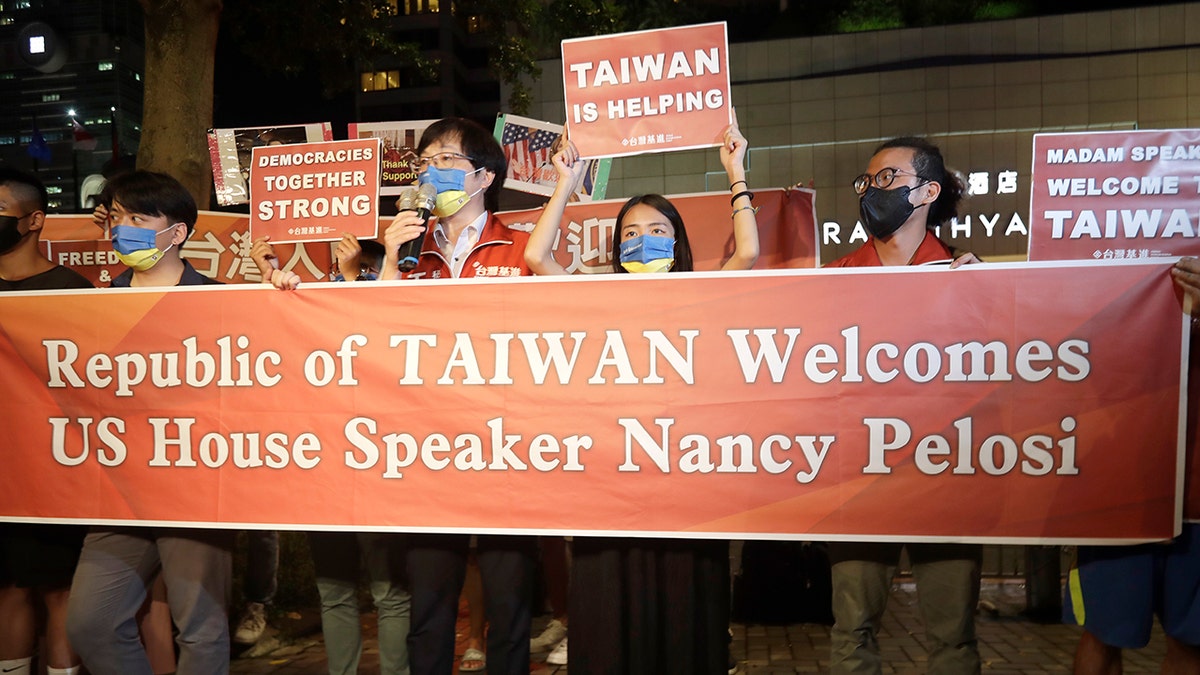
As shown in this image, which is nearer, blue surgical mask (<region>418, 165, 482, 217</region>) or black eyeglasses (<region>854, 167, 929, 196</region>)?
black eyeglasses (<region>854, 167, 929, 196</region>)

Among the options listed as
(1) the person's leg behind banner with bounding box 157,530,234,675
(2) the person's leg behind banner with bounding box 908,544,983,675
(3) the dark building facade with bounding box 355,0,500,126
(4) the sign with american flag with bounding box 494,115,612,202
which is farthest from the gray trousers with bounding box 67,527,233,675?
(3) the dark building facade with bounding box 355,0,500,126

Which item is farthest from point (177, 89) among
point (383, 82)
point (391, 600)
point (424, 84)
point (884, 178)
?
point (383, 82)

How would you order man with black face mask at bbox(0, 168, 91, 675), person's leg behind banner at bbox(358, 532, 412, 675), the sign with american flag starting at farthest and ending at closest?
1. the sign with american flag
2. man with black face mask at bbox(0, 168, 91, 675)
3. person's leg behind banner at bbox(358, 532, 412, 675)

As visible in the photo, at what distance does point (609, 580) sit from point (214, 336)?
1651 millimetres

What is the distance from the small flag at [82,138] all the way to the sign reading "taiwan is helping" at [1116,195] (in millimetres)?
17638

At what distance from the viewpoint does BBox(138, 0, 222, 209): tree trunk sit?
5.65 meters

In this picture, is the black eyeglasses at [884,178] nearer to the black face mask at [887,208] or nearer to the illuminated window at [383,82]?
the black face mask at [887,208]

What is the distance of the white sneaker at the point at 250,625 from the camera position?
4.59 m

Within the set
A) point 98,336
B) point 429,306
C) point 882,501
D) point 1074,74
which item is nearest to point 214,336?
point 98,336

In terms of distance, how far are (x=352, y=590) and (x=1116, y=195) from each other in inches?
124

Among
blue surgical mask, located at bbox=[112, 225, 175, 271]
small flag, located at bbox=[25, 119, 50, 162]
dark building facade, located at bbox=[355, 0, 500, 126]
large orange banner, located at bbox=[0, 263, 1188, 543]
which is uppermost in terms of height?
dark building facade, located at bbox=[355, 0, 500, 126]

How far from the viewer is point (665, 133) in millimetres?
3086

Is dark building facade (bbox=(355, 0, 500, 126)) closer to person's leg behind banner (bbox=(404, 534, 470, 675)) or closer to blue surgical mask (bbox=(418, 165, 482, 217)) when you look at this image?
blue surgical mask (bbox=(418, 165, 482, 217))

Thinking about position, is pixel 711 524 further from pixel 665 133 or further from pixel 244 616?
pixel 244 616
